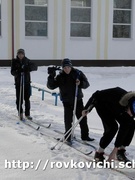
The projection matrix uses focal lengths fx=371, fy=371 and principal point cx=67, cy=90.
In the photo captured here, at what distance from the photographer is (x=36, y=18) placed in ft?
61.7

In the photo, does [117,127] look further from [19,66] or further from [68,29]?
[68,29]

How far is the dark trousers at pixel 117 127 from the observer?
4.99m

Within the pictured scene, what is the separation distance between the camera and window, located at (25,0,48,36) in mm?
18609

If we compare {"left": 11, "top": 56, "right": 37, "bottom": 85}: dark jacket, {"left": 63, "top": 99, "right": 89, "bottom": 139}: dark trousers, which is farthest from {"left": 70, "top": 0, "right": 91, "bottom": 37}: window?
{"left": 63, "top": 99, "right": 89, "bottom": 139}: dark trousers

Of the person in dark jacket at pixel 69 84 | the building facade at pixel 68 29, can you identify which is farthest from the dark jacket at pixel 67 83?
the building facade at pixel 68 29

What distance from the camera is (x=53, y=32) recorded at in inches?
740

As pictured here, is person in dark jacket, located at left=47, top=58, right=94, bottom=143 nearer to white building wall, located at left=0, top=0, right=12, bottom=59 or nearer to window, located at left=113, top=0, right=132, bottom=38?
white building wall, located at left=0, top=0, right=12, bottom=59

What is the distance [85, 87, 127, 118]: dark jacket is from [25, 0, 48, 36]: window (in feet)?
45.8

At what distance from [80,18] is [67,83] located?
44.4ft

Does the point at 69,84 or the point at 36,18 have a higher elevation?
the point at 36,18

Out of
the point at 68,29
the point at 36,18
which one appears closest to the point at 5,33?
the point at 36,18

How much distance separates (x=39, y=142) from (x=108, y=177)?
174cm

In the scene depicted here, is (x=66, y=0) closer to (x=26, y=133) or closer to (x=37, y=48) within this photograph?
(x=37, y=48)

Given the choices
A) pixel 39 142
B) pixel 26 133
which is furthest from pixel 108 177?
pixel 26 133
